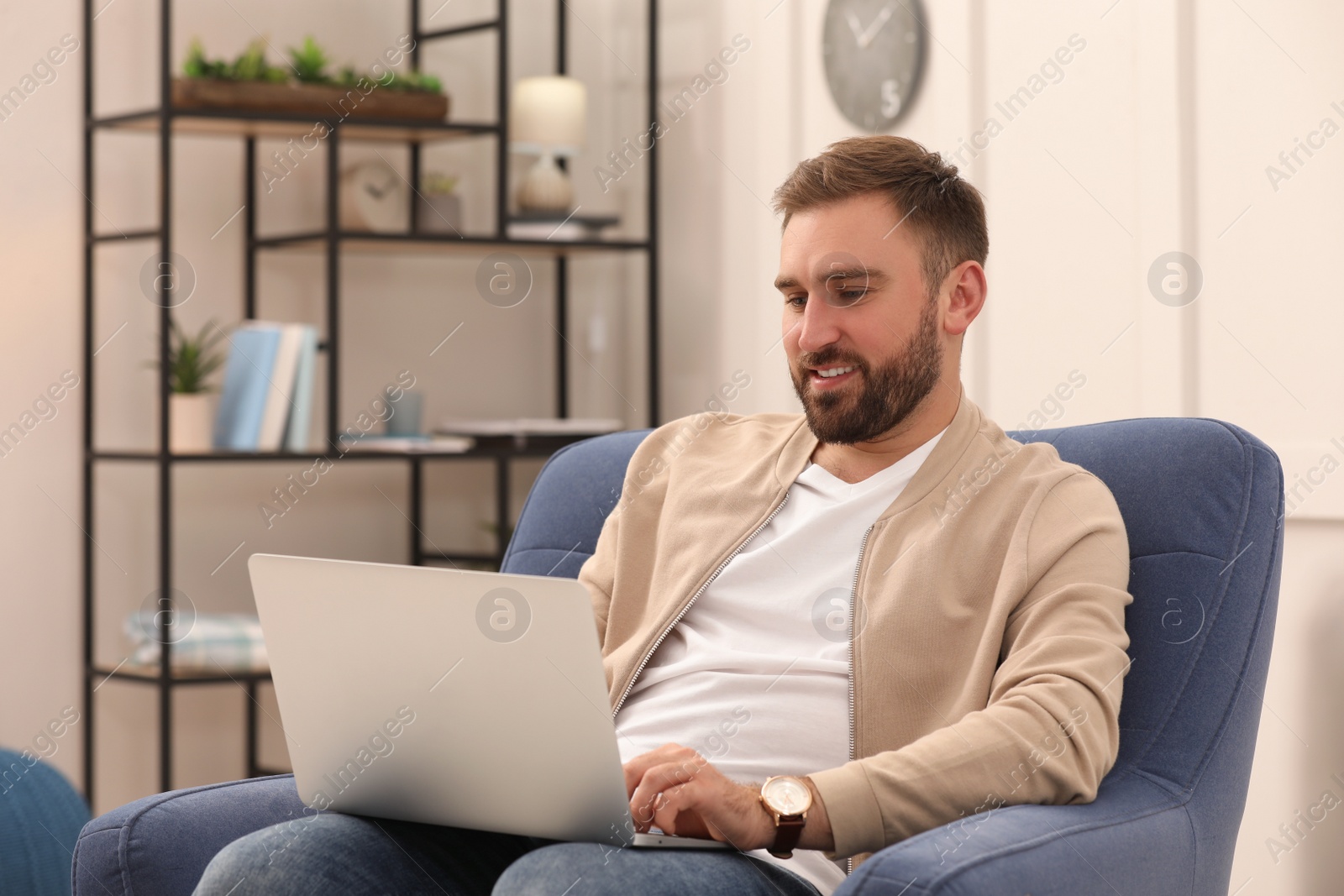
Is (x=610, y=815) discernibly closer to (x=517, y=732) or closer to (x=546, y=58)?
(x=517, y=732)

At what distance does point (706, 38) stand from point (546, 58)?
50 cm

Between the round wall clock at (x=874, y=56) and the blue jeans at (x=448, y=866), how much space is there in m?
1.73

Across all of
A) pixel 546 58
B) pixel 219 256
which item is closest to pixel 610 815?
pixel 219 256

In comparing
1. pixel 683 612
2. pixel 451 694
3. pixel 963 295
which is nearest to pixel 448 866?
pixel 451 694

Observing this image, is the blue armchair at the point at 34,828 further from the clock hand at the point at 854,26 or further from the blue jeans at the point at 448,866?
the clock hand at the point at 854,26

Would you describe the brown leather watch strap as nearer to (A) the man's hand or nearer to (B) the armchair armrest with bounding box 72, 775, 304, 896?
(A) the man's hand

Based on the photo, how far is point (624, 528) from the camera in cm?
166

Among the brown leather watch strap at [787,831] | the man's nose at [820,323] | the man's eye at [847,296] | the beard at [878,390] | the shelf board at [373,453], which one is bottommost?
the brown leather watch strap at [787,831]

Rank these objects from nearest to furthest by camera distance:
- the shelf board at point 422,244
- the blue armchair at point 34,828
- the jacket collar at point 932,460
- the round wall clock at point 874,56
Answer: the jacket collar at point 932,460 → the blue armchair at point 34,828 → the round wall clock at point 874,56 → the shelf board at point 422,244

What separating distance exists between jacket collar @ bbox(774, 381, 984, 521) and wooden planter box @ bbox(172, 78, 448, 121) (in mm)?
1675

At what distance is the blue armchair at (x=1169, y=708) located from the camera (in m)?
1.28

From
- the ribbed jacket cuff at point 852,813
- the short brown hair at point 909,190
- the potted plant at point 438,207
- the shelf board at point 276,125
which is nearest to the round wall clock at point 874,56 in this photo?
the shelf board at point 276,125

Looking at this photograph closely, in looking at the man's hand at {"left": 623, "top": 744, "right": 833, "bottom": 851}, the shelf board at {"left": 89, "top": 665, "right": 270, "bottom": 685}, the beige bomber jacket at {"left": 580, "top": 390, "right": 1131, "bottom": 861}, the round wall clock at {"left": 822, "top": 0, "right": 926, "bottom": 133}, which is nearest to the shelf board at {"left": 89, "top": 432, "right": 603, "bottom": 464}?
the shelf board at {"left": 89, "top": 665, "right": 270, "bottom": 685}

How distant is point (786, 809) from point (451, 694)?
30 centimetres
